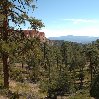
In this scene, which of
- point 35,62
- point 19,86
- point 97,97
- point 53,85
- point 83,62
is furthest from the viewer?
point 83,62

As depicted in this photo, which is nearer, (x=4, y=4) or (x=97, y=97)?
(x=4, y=4)

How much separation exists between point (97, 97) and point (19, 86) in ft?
113

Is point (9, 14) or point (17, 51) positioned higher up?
point (9, 14)

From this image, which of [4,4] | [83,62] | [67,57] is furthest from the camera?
[67,57]

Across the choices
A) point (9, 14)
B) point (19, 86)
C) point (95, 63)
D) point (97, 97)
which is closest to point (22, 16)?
point (9, 14)

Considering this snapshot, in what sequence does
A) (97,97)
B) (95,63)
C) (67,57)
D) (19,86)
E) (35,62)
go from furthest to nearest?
1. (67,57)
2. (35,62)
3. (95,63)
4. (97,97)
5. (19,86)

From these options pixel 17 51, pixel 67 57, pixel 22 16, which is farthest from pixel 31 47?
pixel 67 57

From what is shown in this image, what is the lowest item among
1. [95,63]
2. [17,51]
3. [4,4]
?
[95,63]

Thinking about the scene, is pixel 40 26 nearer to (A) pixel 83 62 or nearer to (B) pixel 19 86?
(B) pixel 19 86

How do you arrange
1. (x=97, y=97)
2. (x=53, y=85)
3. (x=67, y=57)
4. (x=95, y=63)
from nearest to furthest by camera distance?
(x=97, y=97), (x=53, y=85), (x=95, y=63), (x=67, y=57)

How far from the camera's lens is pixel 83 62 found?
109 metres

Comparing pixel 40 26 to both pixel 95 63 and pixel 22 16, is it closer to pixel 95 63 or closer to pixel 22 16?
pixel 22 16

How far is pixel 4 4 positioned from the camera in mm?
20312

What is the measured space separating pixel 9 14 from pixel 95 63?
60184 mm
